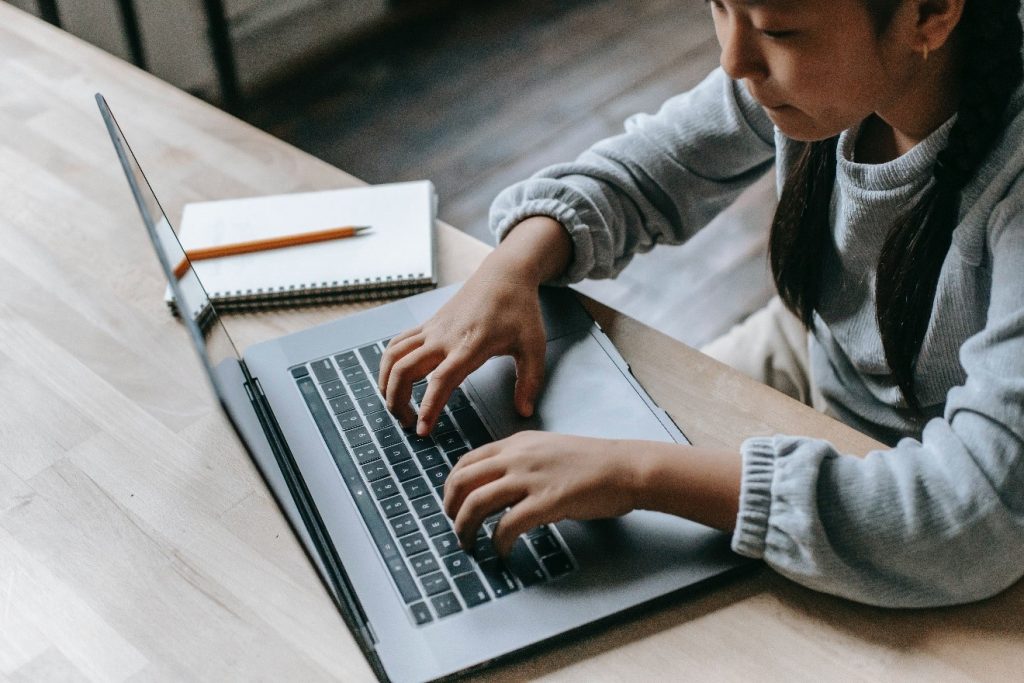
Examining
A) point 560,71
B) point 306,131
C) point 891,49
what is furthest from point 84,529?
point 560,71

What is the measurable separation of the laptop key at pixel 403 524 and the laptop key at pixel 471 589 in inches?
2.1

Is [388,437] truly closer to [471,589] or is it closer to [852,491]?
[471,589]

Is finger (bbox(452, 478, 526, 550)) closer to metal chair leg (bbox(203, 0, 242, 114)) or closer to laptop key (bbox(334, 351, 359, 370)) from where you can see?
laptop key (bbox(334, 351, 359, 370))

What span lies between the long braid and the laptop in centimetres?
24

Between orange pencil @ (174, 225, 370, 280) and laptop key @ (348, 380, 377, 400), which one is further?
orange pencil @ (174, 225, 370, 280)

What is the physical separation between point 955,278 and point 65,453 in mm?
679

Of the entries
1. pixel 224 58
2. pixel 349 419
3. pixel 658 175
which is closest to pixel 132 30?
pixel 224 58

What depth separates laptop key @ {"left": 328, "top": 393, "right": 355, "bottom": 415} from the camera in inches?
30.5

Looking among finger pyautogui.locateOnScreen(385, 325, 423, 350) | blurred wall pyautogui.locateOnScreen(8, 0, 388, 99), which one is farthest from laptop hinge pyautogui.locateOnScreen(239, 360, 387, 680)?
blurred wall pyautogui.locateOnScreen(8, 0, 388, 99)

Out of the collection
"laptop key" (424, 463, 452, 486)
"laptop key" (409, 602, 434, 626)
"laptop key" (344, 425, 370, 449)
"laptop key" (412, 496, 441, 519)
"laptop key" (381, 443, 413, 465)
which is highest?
"laptop key" (344, 425, 370, 449)

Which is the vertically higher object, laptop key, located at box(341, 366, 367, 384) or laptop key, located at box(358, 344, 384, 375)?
laptop key, located at box(358, 344, 384, 375)

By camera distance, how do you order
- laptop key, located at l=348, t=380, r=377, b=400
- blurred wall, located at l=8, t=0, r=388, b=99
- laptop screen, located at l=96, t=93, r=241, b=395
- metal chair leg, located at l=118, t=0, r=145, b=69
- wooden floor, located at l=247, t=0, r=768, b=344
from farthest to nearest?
blurred wall, located at l=8, t=0, r=388, b=99, metal chair leg, located at l=118, t=0, r=145, b=69, wooden floor, located at l=247, t=0, r=768, b=344, laptop key, located at l=348, t=380, r=377, b=400, laptop screen, located at l=96, t=93, r=241, b=395

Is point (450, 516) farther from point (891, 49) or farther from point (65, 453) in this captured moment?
point (891, 49)

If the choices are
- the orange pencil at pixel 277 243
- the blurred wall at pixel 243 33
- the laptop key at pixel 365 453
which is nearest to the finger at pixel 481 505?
the laptop key at pixel 365 453
